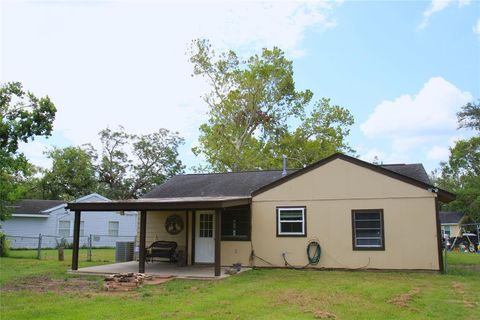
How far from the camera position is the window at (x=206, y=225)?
16141 mm

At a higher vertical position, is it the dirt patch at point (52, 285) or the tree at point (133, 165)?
the tree at point (133, 165)

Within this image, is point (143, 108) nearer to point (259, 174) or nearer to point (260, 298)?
point (259, 174)

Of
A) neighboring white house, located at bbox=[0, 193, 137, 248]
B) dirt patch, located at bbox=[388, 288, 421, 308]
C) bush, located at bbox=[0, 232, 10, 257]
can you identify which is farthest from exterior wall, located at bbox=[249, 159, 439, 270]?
neighboring white house, located at bbox=[0, 193, 137, 248]

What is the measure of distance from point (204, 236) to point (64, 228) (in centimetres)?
1528

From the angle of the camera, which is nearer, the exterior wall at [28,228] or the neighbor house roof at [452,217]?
the exterior wall at [28,228]

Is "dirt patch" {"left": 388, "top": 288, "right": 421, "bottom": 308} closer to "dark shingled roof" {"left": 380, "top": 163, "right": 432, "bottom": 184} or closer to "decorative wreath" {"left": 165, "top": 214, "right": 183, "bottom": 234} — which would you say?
"dark shingled roof" {"left": 380, "top": 163, "right": 432, "bottom": 184}

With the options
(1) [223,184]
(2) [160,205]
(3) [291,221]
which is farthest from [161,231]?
(3) [291,221]

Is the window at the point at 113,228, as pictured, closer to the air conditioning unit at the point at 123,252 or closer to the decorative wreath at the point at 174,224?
the air conditioning unit at the point at 123,252

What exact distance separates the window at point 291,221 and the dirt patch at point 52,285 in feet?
21.0

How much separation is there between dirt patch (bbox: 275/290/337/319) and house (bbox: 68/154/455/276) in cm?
364

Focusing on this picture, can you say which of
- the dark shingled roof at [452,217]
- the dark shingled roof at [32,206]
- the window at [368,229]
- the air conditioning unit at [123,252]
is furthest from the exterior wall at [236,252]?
the dark shingled roof at [452,217]

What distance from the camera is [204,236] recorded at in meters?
16.1

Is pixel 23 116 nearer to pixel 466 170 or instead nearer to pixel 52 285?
pixel 52 285

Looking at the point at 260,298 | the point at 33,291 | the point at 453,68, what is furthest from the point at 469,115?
the point at 33,291
